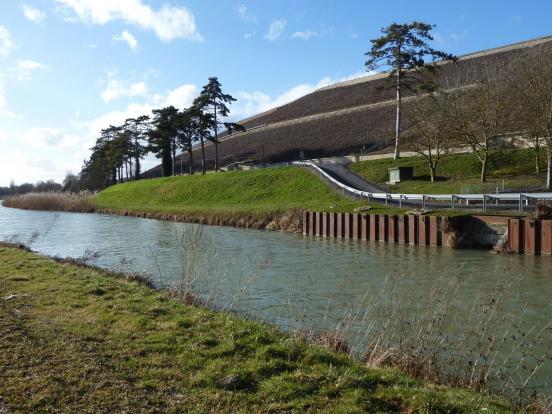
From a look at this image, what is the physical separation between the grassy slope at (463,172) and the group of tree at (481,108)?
78 centimetres

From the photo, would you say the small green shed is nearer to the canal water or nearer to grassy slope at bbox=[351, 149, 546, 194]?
grassy slope at bbox=[351, 149, 546, 194]

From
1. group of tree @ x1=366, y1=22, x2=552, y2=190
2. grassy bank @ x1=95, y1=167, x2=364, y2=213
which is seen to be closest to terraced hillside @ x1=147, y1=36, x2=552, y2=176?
group of tree @ x1=366, y1=22, x2=552, y2=190

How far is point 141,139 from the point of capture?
91.2m

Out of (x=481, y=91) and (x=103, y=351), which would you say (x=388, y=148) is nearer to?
(x=481, y=91)

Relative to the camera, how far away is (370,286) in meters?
14.9

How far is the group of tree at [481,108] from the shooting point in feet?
104

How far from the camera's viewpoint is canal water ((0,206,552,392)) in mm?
9172

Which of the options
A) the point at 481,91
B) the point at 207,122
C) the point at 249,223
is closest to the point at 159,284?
the point at 249,223

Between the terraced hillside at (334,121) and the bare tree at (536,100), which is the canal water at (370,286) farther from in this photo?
the terraced hillside at (334,121)

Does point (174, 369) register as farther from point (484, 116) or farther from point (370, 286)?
point (484, 116)

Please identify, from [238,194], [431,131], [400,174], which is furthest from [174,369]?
[238,194]

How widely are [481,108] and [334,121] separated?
149ft

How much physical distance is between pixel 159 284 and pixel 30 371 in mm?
8883

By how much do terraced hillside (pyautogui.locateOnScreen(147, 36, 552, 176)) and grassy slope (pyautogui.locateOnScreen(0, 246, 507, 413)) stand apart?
139ft
